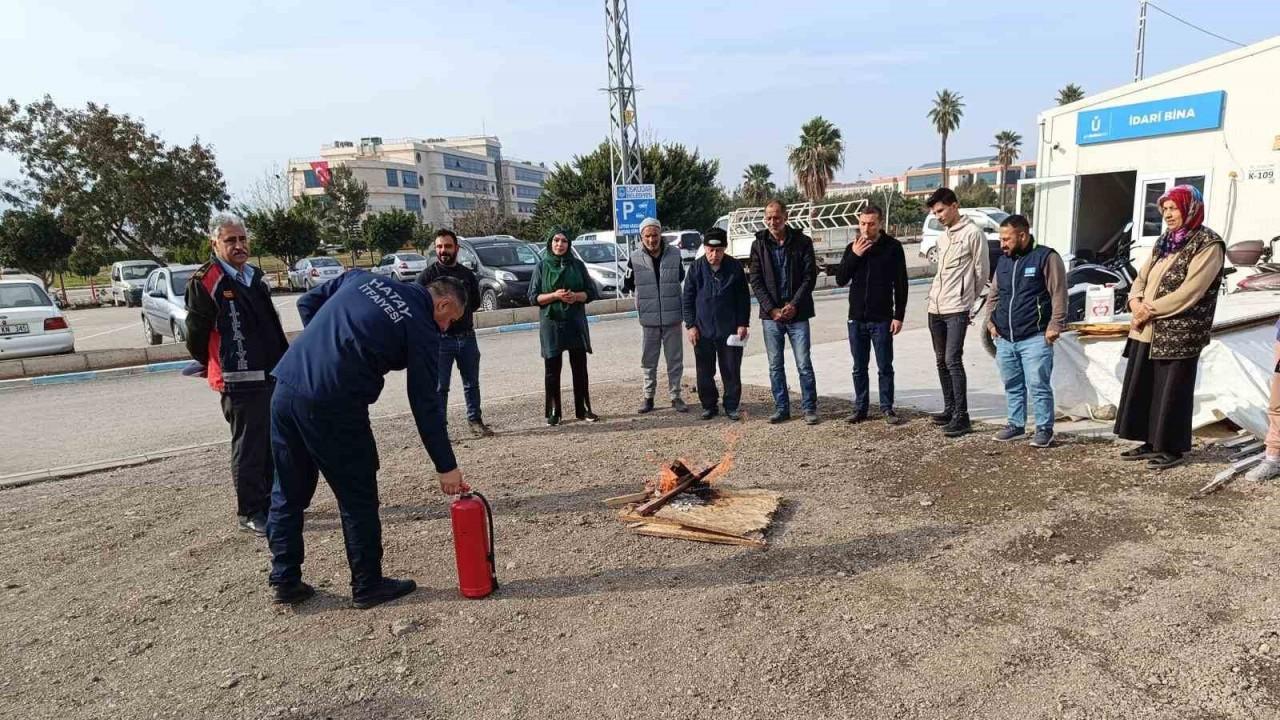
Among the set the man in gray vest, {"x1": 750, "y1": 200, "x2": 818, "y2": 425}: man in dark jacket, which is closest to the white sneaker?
{"x1": 750, "y1": 200, "x2": 818, "y2": 425}: man in dark jacket

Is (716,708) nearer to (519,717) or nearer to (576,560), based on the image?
(519,717)

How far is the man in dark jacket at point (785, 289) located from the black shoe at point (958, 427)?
3.68ft

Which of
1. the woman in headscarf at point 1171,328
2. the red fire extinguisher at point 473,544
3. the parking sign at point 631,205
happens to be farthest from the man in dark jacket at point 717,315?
the parking sign at point 631,205

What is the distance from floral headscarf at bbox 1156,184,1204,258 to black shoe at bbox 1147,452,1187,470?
1.31 meters

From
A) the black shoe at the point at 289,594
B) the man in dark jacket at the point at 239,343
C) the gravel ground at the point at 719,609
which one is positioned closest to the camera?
the gravel ground at the point at 719,609

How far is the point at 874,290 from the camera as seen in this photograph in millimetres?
6219

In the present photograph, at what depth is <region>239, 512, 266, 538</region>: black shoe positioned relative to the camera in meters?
4.70

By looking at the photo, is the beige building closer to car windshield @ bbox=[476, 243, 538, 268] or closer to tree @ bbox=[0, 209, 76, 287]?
tree @ bbox=[0, 209, 76, 287]

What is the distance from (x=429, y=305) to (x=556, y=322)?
3476 mm

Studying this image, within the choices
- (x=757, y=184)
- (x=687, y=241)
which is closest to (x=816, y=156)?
(x=757, y=184)

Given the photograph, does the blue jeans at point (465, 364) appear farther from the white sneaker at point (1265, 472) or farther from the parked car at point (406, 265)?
the parked car at point (406, 265)

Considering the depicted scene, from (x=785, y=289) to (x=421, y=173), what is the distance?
325 feet

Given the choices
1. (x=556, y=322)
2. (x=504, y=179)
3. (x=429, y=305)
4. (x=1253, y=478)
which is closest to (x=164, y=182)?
(x=556, y=322)

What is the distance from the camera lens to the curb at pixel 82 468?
6.19m
